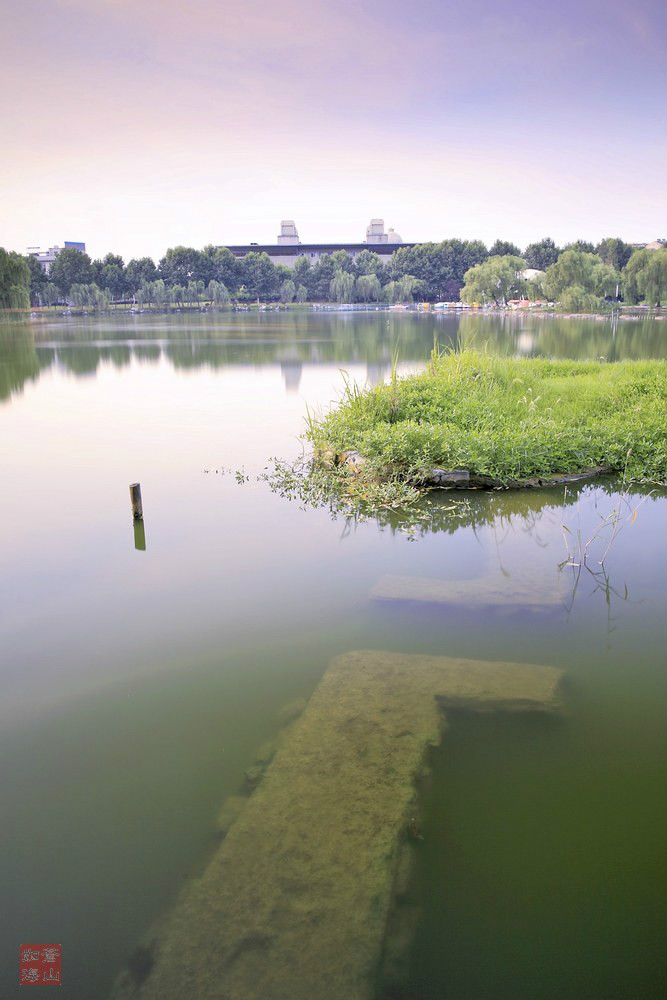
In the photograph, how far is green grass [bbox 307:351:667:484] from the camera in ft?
18.9

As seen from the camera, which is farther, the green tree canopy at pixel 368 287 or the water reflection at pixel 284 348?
the green tree canopy at pixel 368 287

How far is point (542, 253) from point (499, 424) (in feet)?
196

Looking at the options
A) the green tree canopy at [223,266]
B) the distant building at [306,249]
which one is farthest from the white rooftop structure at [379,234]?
the green tree canopy at [223,266]

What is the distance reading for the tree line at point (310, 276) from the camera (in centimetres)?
4559

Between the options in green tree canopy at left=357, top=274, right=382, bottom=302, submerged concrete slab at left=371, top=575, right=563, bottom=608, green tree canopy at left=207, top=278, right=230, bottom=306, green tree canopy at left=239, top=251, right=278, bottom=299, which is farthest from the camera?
green tree canopy at left=239, top=251, right=278, bottom=299

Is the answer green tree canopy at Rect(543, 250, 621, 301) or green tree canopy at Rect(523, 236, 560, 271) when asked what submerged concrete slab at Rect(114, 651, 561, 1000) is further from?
green tree canopy at Rect(523, 236, 560, 271)

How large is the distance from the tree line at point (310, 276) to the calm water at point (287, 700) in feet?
128

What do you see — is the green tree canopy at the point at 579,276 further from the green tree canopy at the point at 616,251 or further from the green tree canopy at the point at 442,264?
the green tree canopy at the point at 442,264

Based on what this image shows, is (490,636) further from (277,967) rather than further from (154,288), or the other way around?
(154,288)

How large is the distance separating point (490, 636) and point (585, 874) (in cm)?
136

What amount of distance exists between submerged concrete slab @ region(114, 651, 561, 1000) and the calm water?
112mm

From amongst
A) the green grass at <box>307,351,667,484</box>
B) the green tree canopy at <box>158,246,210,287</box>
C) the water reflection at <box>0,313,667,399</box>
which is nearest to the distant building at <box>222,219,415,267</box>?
the green tree canopy at <box>158,246,210,287</box>

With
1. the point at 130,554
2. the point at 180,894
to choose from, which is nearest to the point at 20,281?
the point at 130,554

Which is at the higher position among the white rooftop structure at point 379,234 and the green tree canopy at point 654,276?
the white rooftop structure at point 379,234
